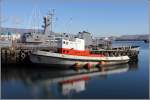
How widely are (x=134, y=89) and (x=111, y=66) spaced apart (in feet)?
33.9

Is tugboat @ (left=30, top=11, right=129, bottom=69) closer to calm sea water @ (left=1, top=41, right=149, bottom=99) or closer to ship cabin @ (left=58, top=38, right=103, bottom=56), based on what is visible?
ship cabin @ (left=58, top=38, right=103, bottom=56)

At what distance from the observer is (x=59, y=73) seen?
20828mm

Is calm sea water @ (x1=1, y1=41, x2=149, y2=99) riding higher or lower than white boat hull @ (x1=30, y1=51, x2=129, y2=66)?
lower

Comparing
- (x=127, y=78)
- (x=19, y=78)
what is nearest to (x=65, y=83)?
(x=19, y=78)

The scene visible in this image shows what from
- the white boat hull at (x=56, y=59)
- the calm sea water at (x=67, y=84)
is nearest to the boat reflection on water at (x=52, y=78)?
the calm sea water at (x=67, y=84)

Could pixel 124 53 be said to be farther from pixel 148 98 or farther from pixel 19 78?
pixel 148 98

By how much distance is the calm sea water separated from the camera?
46.2 ft

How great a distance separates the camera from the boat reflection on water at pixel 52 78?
1565 cm

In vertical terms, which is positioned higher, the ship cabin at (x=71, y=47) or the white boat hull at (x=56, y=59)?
the ship cabin at (x=71, y=47)

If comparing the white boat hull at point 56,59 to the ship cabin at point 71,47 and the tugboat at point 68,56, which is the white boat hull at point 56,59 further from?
the ship cabin at point 71,47

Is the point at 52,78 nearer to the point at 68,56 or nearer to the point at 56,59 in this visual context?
the point at 56,59


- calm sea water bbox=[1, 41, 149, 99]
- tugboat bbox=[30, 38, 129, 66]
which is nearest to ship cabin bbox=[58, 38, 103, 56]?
tugboat bbox=[30, 38, 129, 66]

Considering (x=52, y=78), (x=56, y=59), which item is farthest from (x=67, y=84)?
(x=56, y=59)

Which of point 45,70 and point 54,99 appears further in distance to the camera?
point 45,70
